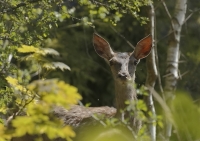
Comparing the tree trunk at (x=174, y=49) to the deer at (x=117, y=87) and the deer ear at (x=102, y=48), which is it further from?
the deer ear at (x=102, y=48)

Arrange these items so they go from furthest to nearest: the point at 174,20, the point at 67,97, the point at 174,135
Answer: the point at 174,20, the point at 174,135, the point at 67,97

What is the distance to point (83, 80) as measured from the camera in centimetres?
1484

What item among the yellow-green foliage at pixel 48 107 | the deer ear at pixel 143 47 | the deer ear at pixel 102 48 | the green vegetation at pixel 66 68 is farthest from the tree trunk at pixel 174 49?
the yellow-green foliage at pixel 48 107

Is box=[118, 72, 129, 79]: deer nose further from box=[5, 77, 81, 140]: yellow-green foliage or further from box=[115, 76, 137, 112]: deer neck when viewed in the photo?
box=[5, 77, 81, 140]: yellow-green foliage

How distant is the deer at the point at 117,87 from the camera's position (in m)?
7.32

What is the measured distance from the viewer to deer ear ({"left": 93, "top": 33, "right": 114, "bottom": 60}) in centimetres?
822

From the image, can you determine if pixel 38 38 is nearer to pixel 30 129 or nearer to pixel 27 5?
pixel 27 5

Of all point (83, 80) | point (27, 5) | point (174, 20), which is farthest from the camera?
point (83, 80)

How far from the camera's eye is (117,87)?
746 cm

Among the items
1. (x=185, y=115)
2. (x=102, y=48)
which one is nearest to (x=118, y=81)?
(x=102, y=48)

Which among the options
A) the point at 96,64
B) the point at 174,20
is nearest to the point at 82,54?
the point at 96,64

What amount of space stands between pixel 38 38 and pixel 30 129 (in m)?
4.71

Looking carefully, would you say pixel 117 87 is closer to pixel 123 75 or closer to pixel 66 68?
pixel 123 75

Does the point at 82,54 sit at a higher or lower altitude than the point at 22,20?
lower
